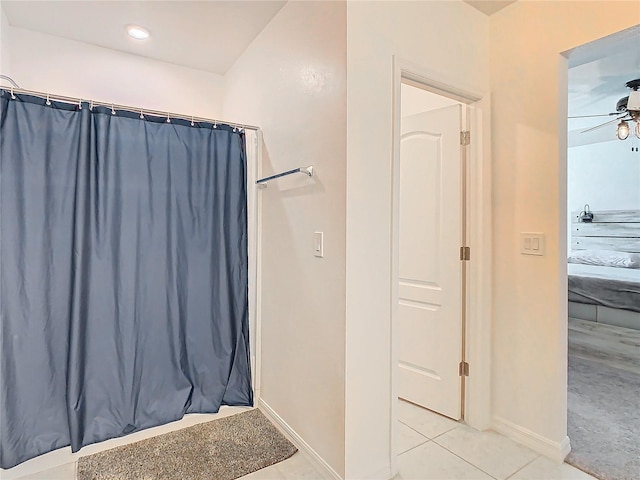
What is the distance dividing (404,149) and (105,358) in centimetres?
227

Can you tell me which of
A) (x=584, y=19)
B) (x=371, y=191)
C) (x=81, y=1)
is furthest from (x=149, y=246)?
(x=584, y=19)

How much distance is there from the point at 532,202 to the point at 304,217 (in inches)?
49.9

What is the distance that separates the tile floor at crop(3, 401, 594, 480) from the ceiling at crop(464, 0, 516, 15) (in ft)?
8.26

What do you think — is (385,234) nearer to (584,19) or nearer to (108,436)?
(584,19)

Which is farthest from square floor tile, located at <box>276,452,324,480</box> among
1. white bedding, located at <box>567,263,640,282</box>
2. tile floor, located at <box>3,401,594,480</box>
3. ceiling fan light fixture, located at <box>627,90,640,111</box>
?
white bedding, located at <box>567,263,640,282</box>

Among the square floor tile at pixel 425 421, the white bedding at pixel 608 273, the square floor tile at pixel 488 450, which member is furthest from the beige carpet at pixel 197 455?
the white bedding at pixel 608 273

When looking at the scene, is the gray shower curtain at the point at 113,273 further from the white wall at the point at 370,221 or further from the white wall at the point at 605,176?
the white wall at the point at 605,176

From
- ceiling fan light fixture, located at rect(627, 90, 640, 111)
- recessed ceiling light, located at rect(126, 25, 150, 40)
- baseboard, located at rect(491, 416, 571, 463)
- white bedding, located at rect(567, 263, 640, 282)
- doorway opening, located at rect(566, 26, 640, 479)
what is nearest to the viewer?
baseboard, located at rect(491, 416, 571, 463)

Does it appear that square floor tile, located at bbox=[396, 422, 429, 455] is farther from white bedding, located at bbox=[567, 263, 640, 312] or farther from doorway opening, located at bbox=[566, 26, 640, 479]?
white bedding, located at bbox=[567, 263, 640, 312]

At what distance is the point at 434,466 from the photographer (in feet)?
6.12

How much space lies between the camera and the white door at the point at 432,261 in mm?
2281

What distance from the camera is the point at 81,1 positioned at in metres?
2.14

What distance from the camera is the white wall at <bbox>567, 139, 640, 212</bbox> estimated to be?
17.7ft

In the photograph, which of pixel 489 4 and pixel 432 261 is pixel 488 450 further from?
pixel 489 4
